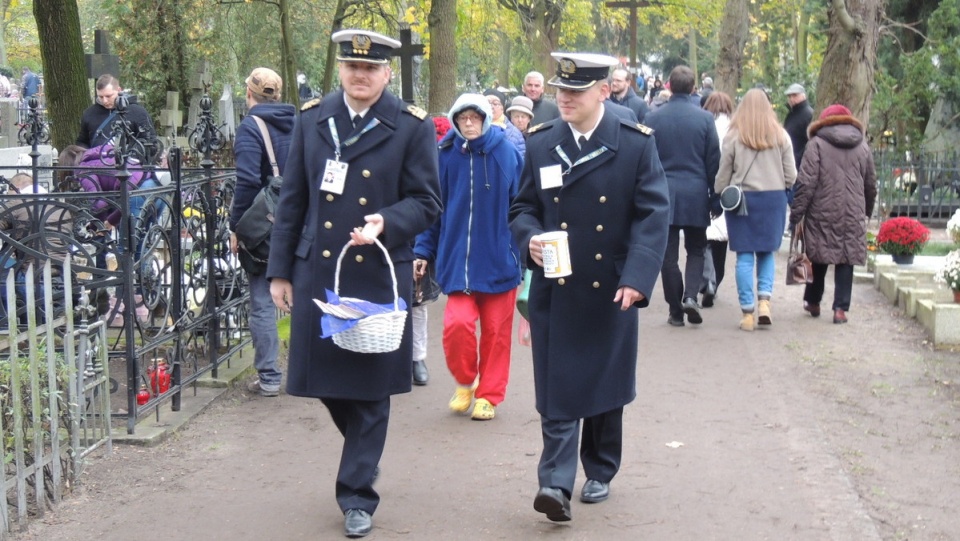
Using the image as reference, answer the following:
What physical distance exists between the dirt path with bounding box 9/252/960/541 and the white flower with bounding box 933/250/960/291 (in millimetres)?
790

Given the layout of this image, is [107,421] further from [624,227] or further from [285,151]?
[624,227]

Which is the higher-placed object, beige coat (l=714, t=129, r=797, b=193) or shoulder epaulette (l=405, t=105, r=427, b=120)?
shoulder epaulette (l=405, t=105, r=427, b=120)

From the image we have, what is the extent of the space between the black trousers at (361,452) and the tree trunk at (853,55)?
11554mm

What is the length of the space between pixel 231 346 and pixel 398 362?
3913 mm

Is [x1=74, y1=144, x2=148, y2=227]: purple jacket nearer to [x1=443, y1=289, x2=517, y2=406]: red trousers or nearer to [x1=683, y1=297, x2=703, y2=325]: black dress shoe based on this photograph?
[x1=443, y1=289, x2=517, y2=406]: red trousers

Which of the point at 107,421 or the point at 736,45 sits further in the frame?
the point at 736,45

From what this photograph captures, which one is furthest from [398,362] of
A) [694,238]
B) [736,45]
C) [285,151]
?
[736,45]

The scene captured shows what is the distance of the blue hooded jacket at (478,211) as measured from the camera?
274 inches

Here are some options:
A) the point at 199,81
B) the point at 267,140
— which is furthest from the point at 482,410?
the point at 199,81

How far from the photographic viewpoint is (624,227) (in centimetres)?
518

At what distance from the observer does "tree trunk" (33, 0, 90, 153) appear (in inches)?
450

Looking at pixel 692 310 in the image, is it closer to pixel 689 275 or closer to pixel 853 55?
pixel 689 275

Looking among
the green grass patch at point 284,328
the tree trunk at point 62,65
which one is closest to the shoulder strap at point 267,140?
the green grass patch at point 284,328

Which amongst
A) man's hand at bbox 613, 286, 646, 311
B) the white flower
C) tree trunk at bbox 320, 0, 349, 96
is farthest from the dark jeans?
tree trunk at bbox 320, 0, 349, 96
